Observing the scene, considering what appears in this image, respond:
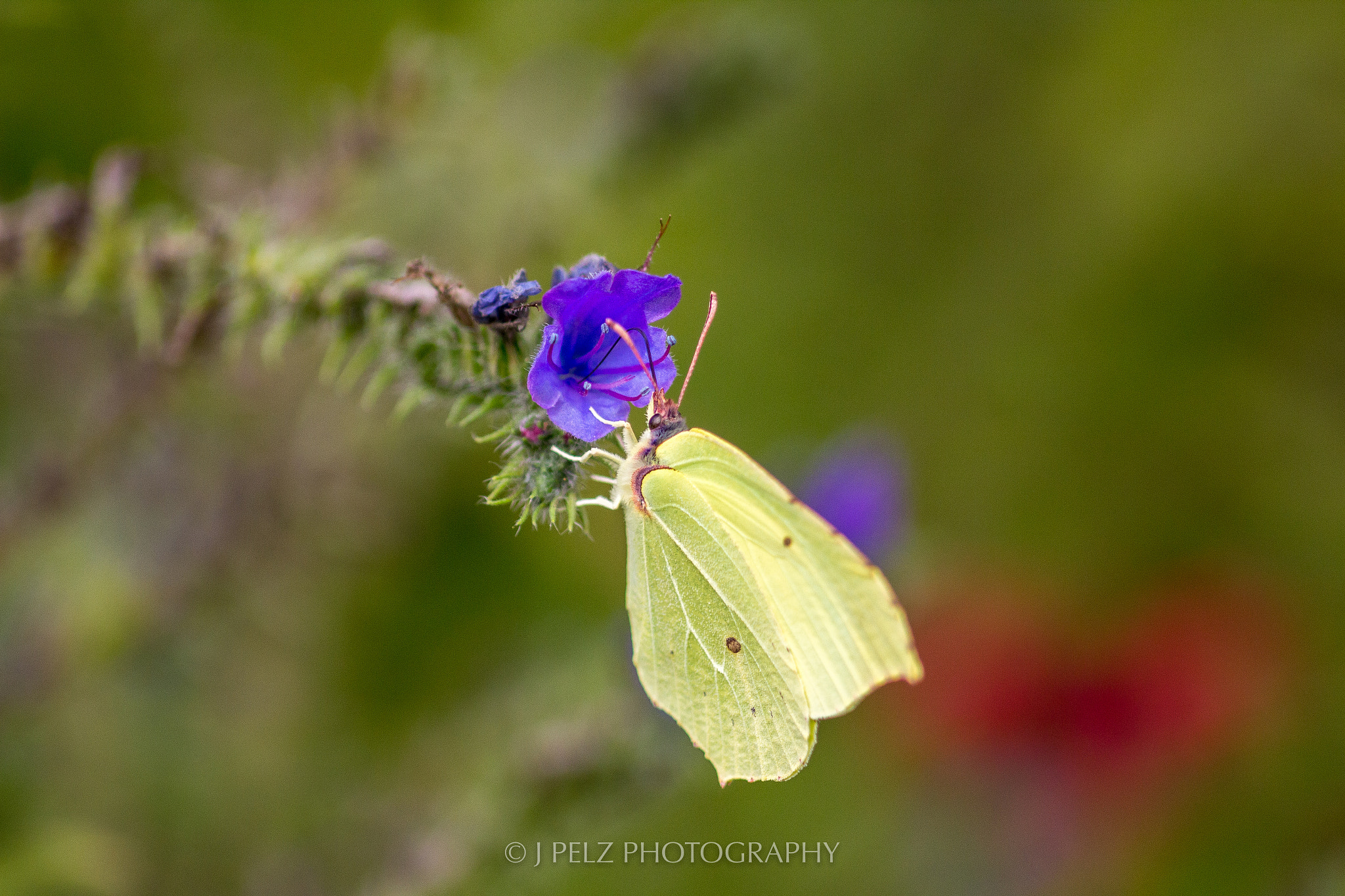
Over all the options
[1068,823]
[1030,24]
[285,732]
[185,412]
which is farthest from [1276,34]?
[285,732]

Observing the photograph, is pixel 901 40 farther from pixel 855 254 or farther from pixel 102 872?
pixel 102 872

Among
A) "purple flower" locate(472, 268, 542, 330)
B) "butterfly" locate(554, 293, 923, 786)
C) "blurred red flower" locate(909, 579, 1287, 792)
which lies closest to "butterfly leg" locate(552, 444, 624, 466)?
"butterfly" locate(554, 293, 923, 786)

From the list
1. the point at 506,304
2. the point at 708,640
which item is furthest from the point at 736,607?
the point at 506,304

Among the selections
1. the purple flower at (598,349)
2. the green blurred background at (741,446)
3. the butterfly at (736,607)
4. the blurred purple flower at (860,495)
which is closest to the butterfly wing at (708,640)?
the butterfly at (736,607)

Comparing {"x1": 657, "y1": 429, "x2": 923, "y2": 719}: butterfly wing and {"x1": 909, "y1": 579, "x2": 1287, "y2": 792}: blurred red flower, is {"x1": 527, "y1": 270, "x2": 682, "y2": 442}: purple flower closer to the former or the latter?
{"x1": 657, "y1": 429, "x2": 923, "y2": 719}: butterfly wing

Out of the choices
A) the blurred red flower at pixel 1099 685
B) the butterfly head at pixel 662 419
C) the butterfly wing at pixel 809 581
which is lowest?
the butterfly wing at pixel 809 581

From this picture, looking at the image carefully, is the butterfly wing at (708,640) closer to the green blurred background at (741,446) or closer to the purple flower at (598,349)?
the purple flower at (598,349)

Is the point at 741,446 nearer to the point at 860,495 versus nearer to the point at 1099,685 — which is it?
the point at 860,495
